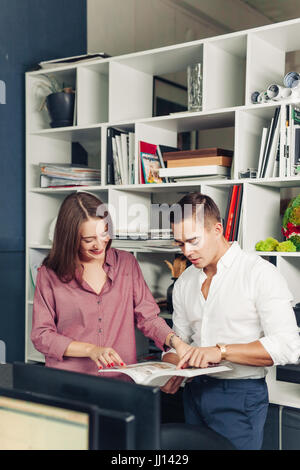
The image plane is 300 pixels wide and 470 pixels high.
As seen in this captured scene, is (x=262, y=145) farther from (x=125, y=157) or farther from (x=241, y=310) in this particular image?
(x=241, y=310)

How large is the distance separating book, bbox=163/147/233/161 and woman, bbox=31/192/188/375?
76cm

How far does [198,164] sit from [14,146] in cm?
121

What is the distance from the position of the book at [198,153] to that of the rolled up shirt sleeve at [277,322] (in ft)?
3.25

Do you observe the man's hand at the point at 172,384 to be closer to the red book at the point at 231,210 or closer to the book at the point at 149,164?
the red book at the point at 231,210

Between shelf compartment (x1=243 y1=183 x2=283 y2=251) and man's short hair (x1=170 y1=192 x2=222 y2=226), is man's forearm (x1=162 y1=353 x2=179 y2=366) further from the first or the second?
shelf compartment (x1=243 y1=183 x2=283 y2=251)

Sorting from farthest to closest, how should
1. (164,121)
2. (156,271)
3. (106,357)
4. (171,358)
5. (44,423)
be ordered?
1. (156,271)
2. (164,121)
3. (171,358)
4. (106,357)
5. (44,423)

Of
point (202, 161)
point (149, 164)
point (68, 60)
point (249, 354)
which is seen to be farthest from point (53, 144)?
point (249, 354)

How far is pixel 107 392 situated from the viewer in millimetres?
1048

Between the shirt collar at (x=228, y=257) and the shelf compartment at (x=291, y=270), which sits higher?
the shirt collar at (x=228, y=257)

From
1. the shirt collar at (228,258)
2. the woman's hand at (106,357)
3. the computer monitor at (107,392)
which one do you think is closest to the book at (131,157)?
the shirt collar at (228,258)

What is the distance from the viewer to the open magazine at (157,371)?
1.54m

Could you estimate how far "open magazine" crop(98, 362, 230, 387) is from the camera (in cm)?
154

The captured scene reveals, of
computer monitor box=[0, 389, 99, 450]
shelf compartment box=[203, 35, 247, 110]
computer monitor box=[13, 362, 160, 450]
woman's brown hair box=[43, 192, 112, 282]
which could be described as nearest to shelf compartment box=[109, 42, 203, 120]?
shelf compartment box=[203, 35, 247, 110]

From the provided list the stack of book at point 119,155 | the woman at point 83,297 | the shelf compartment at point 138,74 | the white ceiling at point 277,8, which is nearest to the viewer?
the woman at point 83,297
